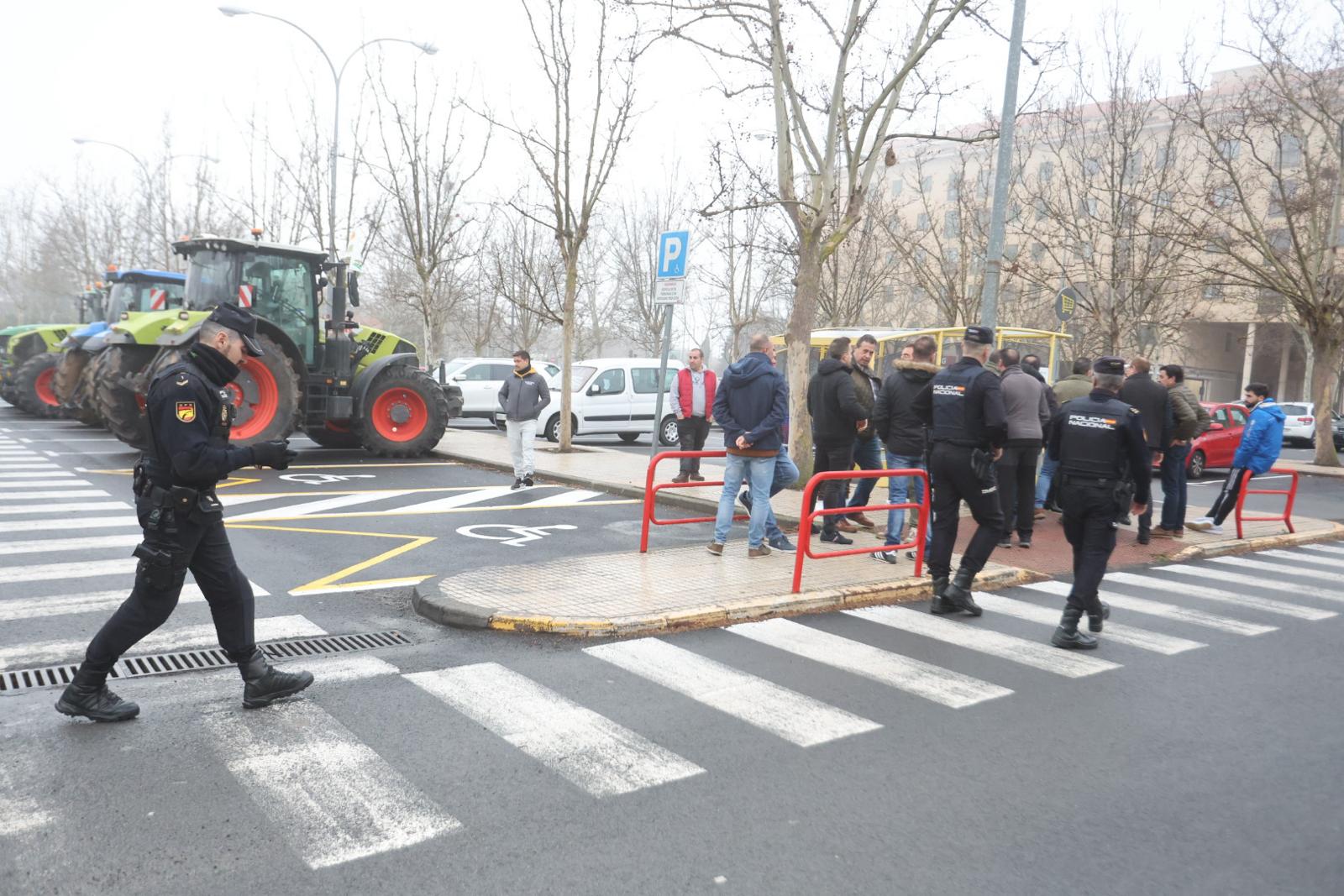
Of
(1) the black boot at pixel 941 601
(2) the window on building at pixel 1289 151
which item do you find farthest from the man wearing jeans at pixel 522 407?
(2) the window on building at pixel 1289 151

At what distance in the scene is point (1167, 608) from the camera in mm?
7531

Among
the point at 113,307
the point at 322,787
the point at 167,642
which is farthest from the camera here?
the point at 113,307

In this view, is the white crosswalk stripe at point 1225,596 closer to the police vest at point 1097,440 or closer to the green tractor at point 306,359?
the police vest at point 1097,440

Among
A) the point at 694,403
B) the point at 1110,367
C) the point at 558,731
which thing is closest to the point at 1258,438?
the point at 1110,367

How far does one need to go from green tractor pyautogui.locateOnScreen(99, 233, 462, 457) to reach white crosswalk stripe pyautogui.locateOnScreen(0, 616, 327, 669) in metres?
7.87

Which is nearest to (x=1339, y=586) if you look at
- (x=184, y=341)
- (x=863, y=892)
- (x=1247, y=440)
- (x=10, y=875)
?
(x=1247, y=440)

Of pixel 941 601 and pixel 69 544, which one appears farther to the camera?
pixel 69 544

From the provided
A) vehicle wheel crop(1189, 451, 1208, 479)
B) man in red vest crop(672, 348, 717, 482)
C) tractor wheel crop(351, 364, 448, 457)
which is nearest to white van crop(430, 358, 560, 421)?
tractor wheel crop(351, 364, 448, 457)

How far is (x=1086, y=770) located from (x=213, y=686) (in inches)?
162

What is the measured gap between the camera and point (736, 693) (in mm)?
5117

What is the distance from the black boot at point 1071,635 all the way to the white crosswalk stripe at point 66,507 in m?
8.83

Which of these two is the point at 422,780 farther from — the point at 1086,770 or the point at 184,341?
the point at 184,341

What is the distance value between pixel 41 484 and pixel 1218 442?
1945 centimetres

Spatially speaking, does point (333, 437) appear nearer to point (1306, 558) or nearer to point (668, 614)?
point (668, 614)
